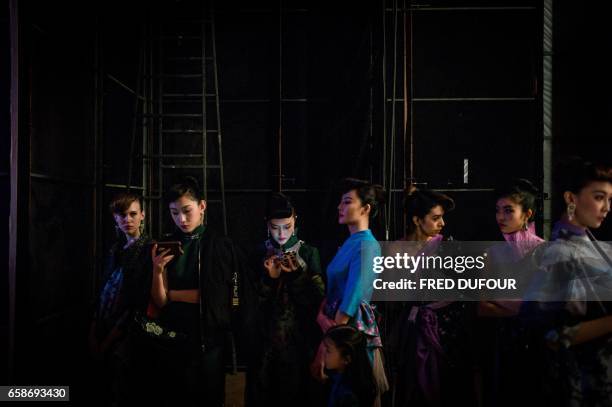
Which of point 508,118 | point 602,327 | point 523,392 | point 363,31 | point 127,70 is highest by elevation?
point 363,31

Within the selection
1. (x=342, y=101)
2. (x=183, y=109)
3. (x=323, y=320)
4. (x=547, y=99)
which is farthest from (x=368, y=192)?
(x=547, y=99)

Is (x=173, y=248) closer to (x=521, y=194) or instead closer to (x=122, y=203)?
(x=122, y=203)

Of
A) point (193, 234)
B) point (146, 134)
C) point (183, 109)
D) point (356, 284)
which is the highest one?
point (183, 109)

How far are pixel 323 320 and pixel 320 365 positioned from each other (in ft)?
0.81

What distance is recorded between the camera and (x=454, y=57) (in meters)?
3.45

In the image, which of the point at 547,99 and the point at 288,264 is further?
the point at 547,99

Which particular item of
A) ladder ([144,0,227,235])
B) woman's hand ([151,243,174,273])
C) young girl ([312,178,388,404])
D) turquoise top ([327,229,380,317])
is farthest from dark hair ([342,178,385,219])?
ladder ([144,0,227,235])

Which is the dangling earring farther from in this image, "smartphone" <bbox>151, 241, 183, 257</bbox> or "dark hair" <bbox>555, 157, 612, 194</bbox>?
"smartphone" <bbox>151, 241, 183, 257</bbox>

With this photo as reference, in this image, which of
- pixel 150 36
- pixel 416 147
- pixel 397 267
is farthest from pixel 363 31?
pixel 397 267

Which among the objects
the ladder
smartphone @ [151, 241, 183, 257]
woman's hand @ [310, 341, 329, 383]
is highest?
the ladder

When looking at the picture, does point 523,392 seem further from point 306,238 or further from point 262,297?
point 306,238

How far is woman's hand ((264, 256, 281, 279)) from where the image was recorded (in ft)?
8.51

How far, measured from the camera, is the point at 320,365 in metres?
2.52

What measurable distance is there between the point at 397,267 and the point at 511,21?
2.15m
